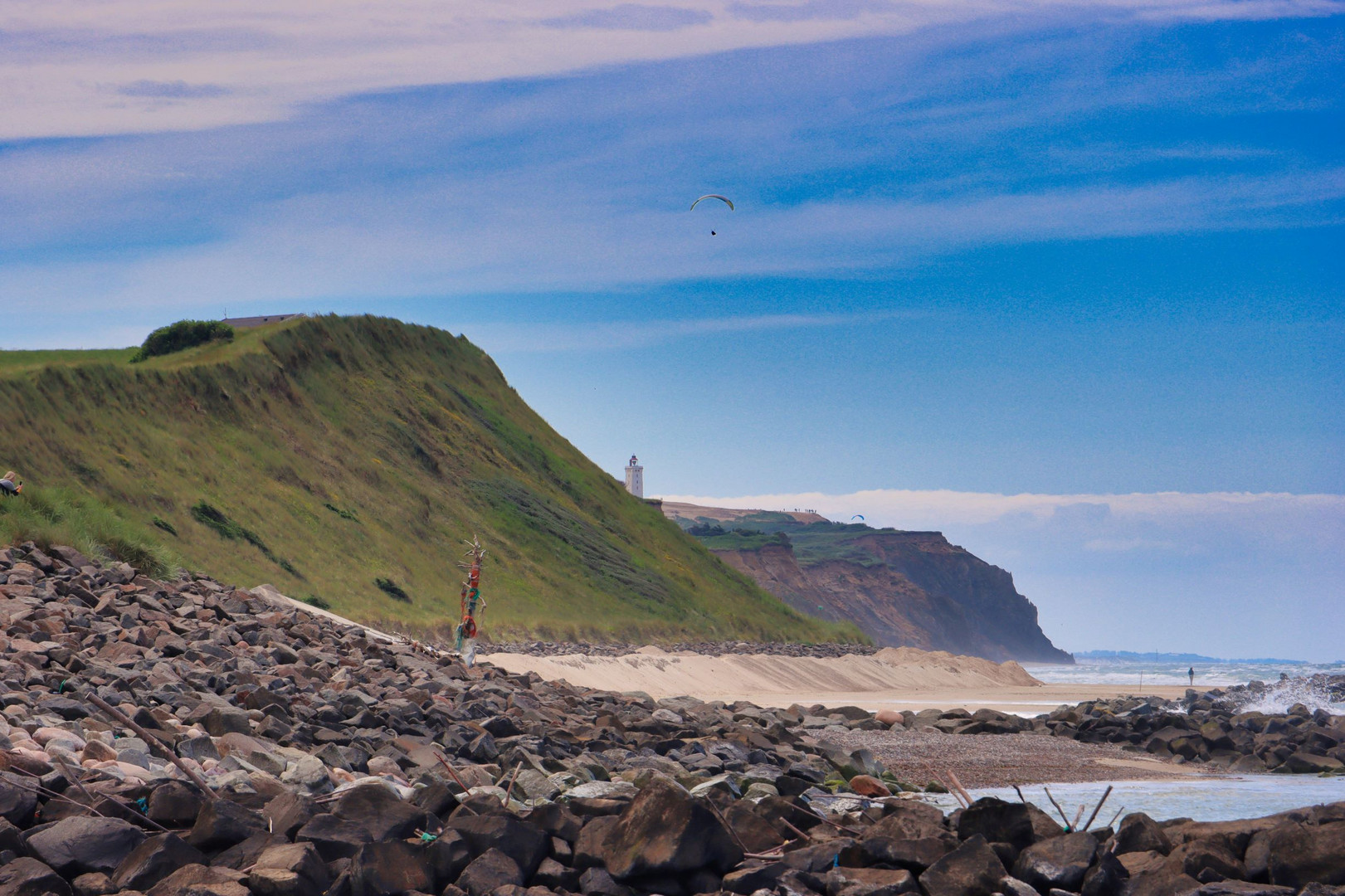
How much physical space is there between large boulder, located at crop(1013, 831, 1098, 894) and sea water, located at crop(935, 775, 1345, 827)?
524 cm

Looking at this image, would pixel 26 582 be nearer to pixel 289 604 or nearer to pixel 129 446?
pixel 289 604

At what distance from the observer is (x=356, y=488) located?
55.8 m

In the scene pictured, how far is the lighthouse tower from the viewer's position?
359ft

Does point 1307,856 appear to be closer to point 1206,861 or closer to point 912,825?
point 1206,861

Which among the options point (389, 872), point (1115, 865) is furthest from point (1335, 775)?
point (389, 872)

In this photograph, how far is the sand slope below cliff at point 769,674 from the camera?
1187 inches

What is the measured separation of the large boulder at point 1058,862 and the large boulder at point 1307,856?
1.35m

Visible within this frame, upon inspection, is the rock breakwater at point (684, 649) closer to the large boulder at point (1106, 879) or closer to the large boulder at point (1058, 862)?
the large boulder at point (1058, 862)

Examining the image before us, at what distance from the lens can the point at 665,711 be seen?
20188 mm

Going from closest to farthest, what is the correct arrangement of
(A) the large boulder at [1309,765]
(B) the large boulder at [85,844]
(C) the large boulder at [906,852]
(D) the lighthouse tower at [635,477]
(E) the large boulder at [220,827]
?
(B) the large boulder at [85,844]
(E) the large boulder at [220,827]
(C) the large boulder at [906,852]
(A) the large boulder at [1309,765]
(D) the lighthouse tower at [635,477]

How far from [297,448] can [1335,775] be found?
45.8m

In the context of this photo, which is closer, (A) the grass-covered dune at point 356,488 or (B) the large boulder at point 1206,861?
(B) the large boulder at point 1206,861

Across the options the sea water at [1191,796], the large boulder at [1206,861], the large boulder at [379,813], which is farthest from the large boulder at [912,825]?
the sea water at [1191,796]

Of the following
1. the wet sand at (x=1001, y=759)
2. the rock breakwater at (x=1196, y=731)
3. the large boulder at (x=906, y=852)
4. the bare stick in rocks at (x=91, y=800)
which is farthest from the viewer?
the rock breakwater at (x=1196, y=731)
